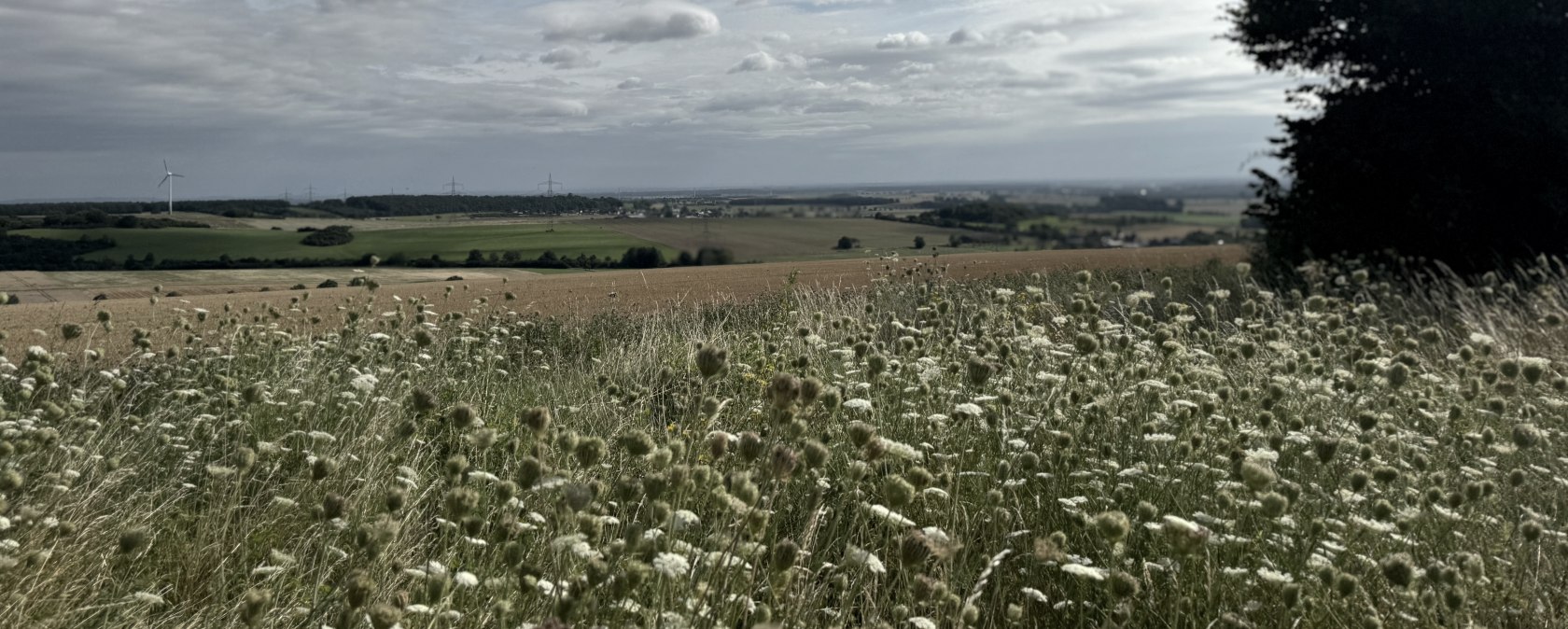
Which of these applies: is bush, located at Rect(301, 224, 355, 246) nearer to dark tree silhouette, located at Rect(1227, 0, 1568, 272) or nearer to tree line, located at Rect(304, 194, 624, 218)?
tree line, located at Rect(304, 194, 624, 218)

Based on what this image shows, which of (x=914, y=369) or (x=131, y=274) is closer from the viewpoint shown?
(x=914, y=369)

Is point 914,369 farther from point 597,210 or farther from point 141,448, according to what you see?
point 597,210

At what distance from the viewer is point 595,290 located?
→ 1418cm

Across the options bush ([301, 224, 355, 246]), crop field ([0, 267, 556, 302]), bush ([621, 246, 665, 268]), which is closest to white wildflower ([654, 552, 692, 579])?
crop field ([0, 267, 556, 302])

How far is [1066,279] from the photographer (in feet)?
46.6

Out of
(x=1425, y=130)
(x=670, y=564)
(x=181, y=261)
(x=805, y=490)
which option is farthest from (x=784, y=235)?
(x=181, y=261)

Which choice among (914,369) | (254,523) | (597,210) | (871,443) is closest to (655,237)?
(597,210)

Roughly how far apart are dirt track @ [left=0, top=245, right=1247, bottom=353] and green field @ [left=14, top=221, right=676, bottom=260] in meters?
0.61

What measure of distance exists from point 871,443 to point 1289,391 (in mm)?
3503

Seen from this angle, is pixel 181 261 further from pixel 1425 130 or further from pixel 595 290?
pixel 1425 130

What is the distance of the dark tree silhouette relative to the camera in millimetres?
13633

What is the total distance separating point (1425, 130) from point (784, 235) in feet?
33.4

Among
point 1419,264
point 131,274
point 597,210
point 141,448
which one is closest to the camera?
point 141,448

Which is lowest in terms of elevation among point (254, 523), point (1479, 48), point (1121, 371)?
point (254, 523)
